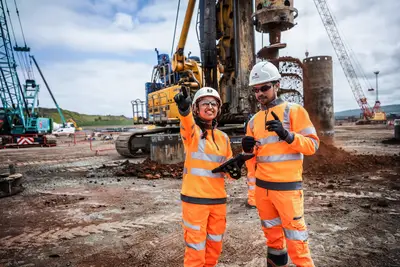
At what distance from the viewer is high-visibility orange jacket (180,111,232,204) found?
8.11 feet

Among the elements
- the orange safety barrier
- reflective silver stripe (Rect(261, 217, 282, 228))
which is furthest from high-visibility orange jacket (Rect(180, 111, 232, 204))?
the orange safety barrier

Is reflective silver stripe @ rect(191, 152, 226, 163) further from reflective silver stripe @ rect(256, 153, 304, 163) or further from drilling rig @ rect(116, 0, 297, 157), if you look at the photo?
drilling rig @ rect(116, 0, 297, 157)

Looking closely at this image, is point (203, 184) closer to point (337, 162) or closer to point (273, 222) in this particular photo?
point (273, 222)

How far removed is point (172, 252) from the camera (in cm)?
332

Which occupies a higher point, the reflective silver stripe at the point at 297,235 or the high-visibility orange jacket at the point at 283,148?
the high-visibility orange jacket at the point at 283,148

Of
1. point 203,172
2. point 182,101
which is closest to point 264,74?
point 182,101

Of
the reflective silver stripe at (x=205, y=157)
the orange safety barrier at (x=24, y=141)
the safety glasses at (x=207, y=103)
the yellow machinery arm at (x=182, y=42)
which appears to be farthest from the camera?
the orange safety barrier at (x=24, y=141)

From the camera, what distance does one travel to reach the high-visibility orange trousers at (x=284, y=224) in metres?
2.33

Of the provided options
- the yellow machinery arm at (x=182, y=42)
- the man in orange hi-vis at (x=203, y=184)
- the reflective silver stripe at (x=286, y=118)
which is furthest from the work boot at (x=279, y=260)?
the yellow machinery arm at (x=182, y=42)

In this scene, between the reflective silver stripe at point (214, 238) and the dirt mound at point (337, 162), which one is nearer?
the reflective silver stripe at point (214, 238)

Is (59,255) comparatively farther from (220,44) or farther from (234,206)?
(220,44)

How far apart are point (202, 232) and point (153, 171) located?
597cm

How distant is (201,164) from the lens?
2549 mm

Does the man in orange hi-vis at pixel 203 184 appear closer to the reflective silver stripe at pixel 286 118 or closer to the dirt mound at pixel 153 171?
the reflective silver stripe at pixel 286 118
